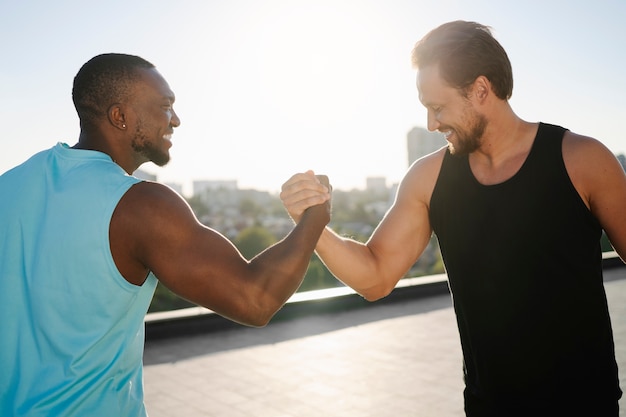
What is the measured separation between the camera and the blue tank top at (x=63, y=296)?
150cm

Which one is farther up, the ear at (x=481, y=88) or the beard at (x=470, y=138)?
the ear at (x=481, y=88)

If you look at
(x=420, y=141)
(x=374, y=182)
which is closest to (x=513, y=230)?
(x=420, y=141)

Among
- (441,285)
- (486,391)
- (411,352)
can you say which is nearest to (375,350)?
(411,352)

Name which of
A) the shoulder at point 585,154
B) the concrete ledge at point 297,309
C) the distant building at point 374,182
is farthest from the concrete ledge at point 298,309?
the distant building at point 374,182

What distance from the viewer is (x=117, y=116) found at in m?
1.82

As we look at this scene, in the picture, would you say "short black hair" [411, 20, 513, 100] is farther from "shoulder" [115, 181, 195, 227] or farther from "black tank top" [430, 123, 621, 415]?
"shoulder" [115, 181, 195, 227]

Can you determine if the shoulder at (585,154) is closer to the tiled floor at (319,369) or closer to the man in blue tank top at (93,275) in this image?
the man in blue tank top at (93,275)

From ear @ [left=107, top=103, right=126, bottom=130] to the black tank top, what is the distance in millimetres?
1194

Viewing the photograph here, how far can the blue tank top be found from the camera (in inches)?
59.1

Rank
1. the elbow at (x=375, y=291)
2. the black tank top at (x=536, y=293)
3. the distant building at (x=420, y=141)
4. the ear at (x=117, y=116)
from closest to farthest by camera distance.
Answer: the ear at (x=117, y=116), the black tank top at (x=536, y=293), the elbow at (x=375, y=291), the distant building at (x=420, y=141)

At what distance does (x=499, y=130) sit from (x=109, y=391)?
1.54m

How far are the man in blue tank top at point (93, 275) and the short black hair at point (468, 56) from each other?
3.12 feet

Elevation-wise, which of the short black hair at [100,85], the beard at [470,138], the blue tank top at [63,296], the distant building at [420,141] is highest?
the short black hair at [100,85]

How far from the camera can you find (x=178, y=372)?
5742 millimetres
